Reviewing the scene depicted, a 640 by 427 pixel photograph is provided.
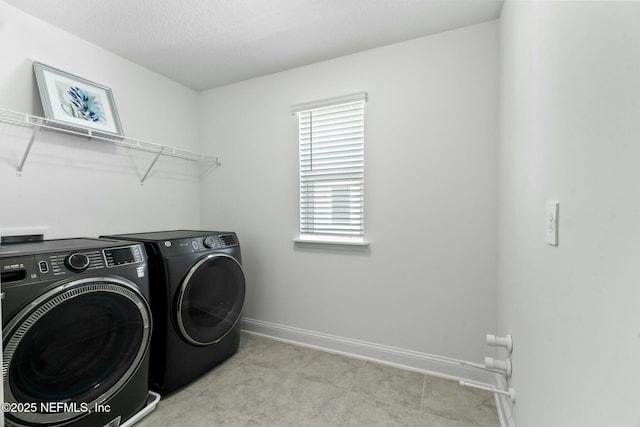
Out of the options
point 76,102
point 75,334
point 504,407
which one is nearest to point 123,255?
point 75,334

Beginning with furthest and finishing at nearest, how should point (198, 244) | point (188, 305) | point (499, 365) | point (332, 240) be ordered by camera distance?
point (332, 240) → point (198, 244) → point (188, 305) → point (499, 365)

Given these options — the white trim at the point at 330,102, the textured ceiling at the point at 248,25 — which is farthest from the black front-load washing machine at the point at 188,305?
the textured ceiling at the point at 248,25

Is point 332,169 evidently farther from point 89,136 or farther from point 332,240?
point 89,136

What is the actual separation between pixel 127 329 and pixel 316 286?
1282 millimetres

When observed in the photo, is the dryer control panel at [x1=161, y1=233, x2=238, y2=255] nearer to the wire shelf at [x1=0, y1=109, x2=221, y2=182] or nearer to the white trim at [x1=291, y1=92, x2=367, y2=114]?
the wire shelf at [x1=0, y1=109, x2=221, y2=182]

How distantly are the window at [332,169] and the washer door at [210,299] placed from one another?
65cm

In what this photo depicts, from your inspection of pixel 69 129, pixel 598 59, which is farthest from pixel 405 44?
pixel 69 129

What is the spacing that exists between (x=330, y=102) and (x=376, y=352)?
1.89 meters

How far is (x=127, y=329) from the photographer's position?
1.44 meters

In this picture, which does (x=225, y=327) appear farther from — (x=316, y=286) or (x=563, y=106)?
(x=563, y=106)

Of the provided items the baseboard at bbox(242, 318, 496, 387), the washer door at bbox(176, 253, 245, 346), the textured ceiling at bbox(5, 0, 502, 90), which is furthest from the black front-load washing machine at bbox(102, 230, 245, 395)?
the textured ceiling at bbox(5, 0, 502, 90)

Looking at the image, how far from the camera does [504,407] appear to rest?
4.88 ft

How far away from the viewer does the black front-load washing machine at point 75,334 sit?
1.09 m

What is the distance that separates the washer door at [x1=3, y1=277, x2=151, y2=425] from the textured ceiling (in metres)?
1.55
